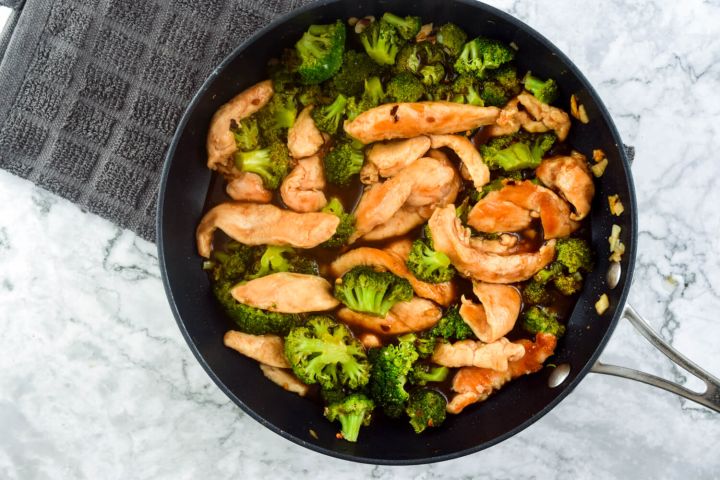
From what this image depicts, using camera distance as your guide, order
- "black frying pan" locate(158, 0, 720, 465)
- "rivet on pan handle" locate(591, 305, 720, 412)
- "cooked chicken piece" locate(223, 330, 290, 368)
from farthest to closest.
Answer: "cooked chicken piece" locate(223, 330, 290, 368)
"black frying pan" locate(158, 0, 720, 465)
"rivet on pan handle" locate(591, 305, 720, 412)

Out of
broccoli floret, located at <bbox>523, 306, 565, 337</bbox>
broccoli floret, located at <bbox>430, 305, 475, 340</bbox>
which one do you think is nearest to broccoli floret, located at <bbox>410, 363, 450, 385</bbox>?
broccoli floret, located at <bbox>430, 305, 475, 340</bbox>

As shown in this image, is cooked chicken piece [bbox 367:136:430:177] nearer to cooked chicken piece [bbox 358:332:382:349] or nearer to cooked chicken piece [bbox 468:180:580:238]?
cooked chicken piece [bbox 468:180:580:238]

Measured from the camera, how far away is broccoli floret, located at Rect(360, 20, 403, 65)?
2699mm

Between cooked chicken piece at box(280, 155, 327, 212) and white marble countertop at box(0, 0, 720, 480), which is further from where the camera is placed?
white marble countertop at box(0, 0, 720, 480)

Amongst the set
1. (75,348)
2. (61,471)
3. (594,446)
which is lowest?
(61,471)

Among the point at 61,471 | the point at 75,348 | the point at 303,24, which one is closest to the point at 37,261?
the point at 75,348

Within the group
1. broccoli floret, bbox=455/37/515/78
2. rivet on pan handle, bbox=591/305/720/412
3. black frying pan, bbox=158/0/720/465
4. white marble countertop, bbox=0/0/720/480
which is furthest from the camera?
white marble countertop, bbox=0/0/720/480

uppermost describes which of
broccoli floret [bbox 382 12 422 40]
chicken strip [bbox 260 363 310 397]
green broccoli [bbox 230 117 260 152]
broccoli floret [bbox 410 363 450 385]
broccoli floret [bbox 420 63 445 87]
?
broccoli floret [bbox 382 12 422 40]

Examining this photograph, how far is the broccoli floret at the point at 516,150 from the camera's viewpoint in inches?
108

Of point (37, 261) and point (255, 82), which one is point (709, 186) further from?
point (37, 261)

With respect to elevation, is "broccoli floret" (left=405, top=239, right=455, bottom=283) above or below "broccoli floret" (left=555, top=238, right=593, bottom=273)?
below

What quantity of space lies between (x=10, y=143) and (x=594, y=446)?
2737 mm

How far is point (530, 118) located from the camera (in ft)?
9.11

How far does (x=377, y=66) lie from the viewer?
277 centimetres
